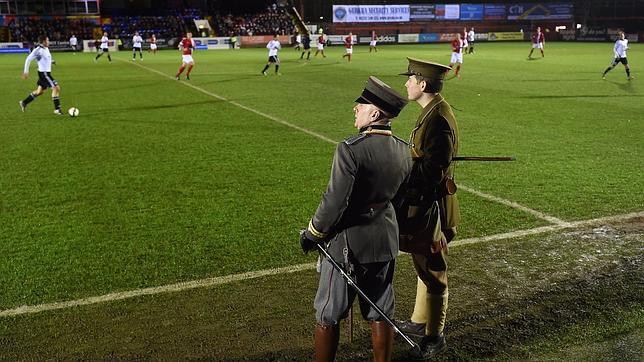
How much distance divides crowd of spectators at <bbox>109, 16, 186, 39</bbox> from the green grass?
1471 inches

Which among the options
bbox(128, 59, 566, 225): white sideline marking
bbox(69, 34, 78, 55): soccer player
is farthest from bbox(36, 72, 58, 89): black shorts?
bbox(69, 34, 78, 55): soccer player

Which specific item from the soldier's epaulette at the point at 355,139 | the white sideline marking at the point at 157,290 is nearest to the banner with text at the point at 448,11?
the white sideline marking at the point at 157,290

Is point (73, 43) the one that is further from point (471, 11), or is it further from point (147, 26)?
point (471, 11)

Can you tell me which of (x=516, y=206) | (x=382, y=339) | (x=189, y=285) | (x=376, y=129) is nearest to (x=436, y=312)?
(x=382, y=339)

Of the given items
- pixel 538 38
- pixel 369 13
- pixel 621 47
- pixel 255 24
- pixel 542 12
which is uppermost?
pixel 369 13

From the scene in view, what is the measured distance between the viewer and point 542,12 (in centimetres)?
6431

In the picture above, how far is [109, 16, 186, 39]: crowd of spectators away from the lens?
56.1 m

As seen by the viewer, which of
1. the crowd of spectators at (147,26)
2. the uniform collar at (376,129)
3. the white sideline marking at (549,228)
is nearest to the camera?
the uniform collar at (376,129)

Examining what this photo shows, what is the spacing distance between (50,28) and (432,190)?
2258 inches

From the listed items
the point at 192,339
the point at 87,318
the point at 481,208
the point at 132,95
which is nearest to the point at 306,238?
the point at 192,339

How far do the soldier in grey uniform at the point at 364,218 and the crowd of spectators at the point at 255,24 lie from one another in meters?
57.7

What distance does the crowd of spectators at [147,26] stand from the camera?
184 feet

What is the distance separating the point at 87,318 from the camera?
16.3 feet

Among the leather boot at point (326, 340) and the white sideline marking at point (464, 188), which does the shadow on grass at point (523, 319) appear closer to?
the leather boot at point (326, 340)
